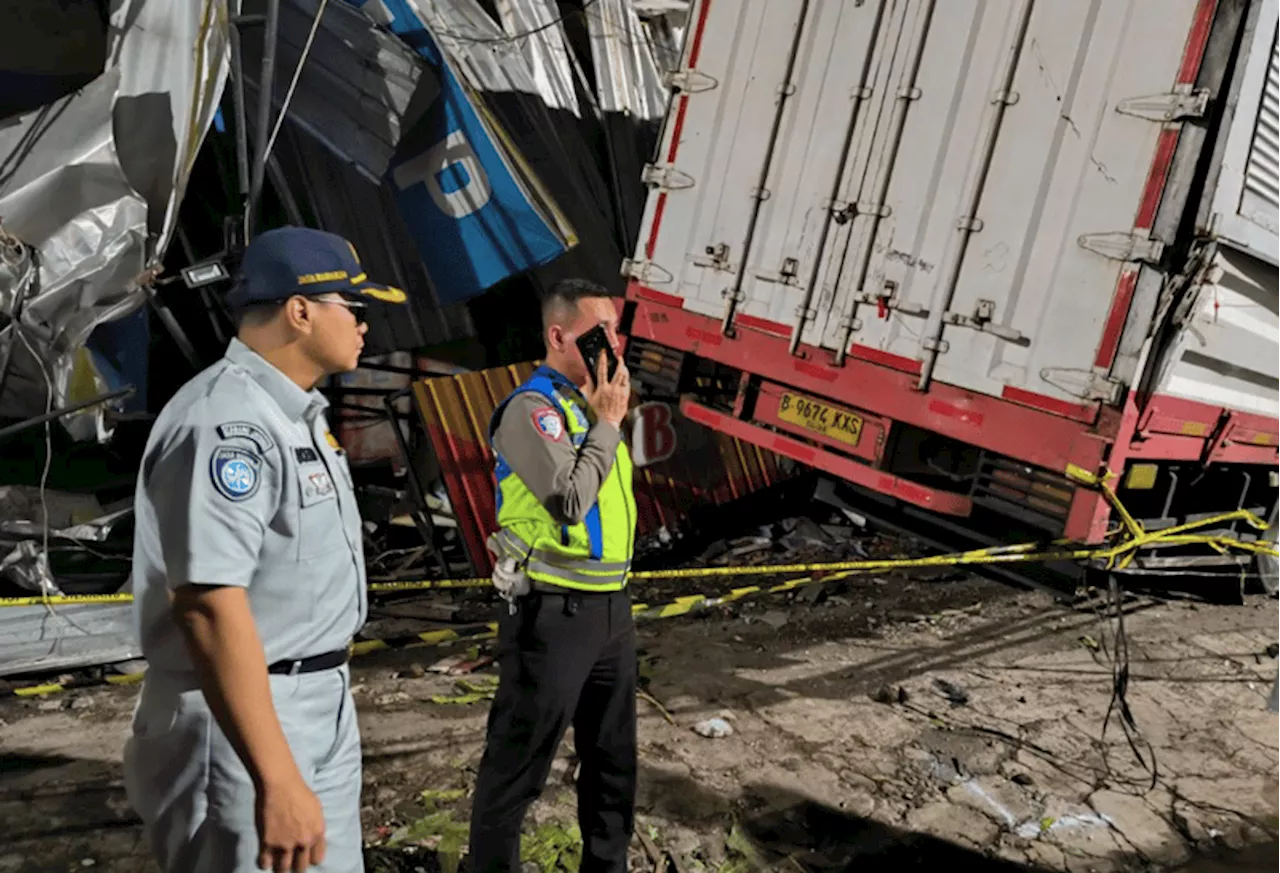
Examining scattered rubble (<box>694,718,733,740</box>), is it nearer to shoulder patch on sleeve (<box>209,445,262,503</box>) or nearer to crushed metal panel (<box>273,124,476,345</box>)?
shoulder patch on sleeve (<box>209,445,262,503</box>)

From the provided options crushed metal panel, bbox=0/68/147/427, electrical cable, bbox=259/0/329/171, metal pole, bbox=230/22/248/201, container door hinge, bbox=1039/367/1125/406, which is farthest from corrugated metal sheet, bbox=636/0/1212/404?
crushed metal panel, bbox=0/68/147/427

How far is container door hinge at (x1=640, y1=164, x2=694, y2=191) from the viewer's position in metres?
5.78

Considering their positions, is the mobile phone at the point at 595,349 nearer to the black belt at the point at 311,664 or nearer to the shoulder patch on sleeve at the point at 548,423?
the shoulder patch on sleeve at the point at 548,423

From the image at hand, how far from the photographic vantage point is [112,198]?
4906 mm

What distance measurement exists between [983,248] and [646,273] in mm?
2237

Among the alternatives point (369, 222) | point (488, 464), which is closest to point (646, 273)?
point (488, 464)

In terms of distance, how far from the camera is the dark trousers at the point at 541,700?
2.56 metres

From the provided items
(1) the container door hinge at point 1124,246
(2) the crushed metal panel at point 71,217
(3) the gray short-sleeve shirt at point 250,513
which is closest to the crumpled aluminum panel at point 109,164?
(2) the crushed metal panel at point 71,217

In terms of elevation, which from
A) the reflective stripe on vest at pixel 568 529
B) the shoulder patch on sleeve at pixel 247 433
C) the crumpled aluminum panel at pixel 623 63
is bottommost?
the reflective stripe on vest at pixel 568 529

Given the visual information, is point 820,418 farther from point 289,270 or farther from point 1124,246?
point 289,270

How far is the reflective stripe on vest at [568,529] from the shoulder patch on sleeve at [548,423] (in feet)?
0.16

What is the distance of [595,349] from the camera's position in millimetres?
2762

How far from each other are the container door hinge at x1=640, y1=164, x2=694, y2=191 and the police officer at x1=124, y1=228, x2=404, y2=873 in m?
4.13

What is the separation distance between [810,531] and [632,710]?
17.0ft
